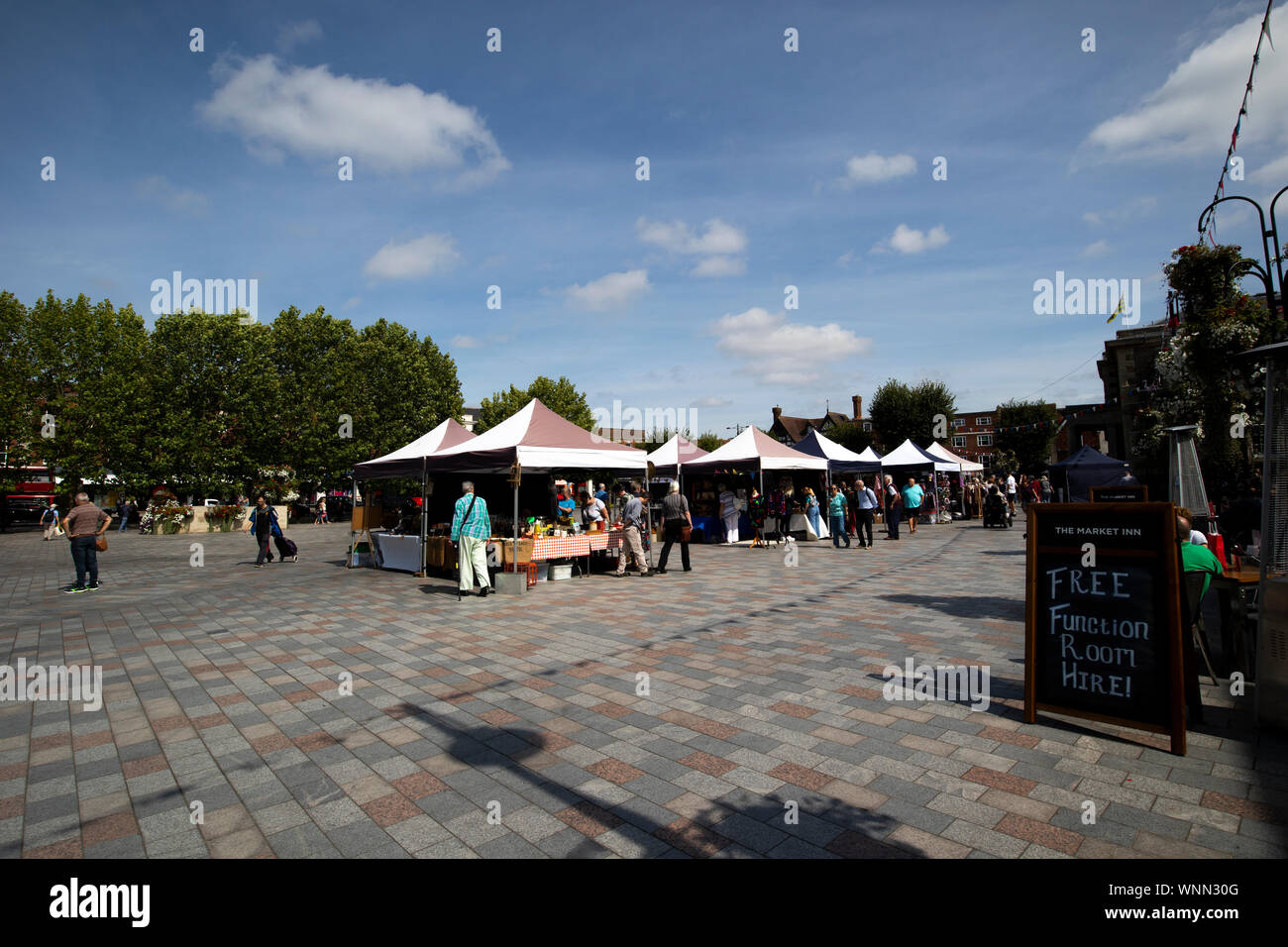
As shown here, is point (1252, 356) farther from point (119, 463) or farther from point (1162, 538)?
point (119, 463)

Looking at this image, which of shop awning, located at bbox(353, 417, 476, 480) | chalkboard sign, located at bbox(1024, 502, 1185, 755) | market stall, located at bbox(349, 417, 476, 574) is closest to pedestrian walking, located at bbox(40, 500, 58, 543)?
market stall, located at bbox(349, 417, 476, 574)

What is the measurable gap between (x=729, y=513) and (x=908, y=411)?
117 feet

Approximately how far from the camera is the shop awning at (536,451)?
1070cm

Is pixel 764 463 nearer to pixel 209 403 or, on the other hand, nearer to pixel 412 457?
pixel 412 457

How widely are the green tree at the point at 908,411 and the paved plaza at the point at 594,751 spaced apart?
145 ft

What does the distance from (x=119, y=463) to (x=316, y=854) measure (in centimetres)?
3917

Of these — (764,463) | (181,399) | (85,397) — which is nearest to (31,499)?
(85,397)

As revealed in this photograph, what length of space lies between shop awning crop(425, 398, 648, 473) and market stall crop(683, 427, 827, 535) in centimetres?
564

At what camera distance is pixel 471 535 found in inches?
382

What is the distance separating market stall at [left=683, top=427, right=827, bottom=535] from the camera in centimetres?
1755

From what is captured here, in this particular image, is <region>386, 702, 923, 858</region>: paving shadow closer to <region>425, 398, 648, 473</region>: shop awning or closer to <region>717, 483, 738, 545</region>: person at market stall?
<region>425, 398, 648, 473</region>: shop awning

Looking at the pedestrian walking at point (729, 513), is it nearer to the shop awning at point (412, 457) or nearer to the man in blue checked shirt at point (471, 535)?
the shop awning at point (412, 457)
